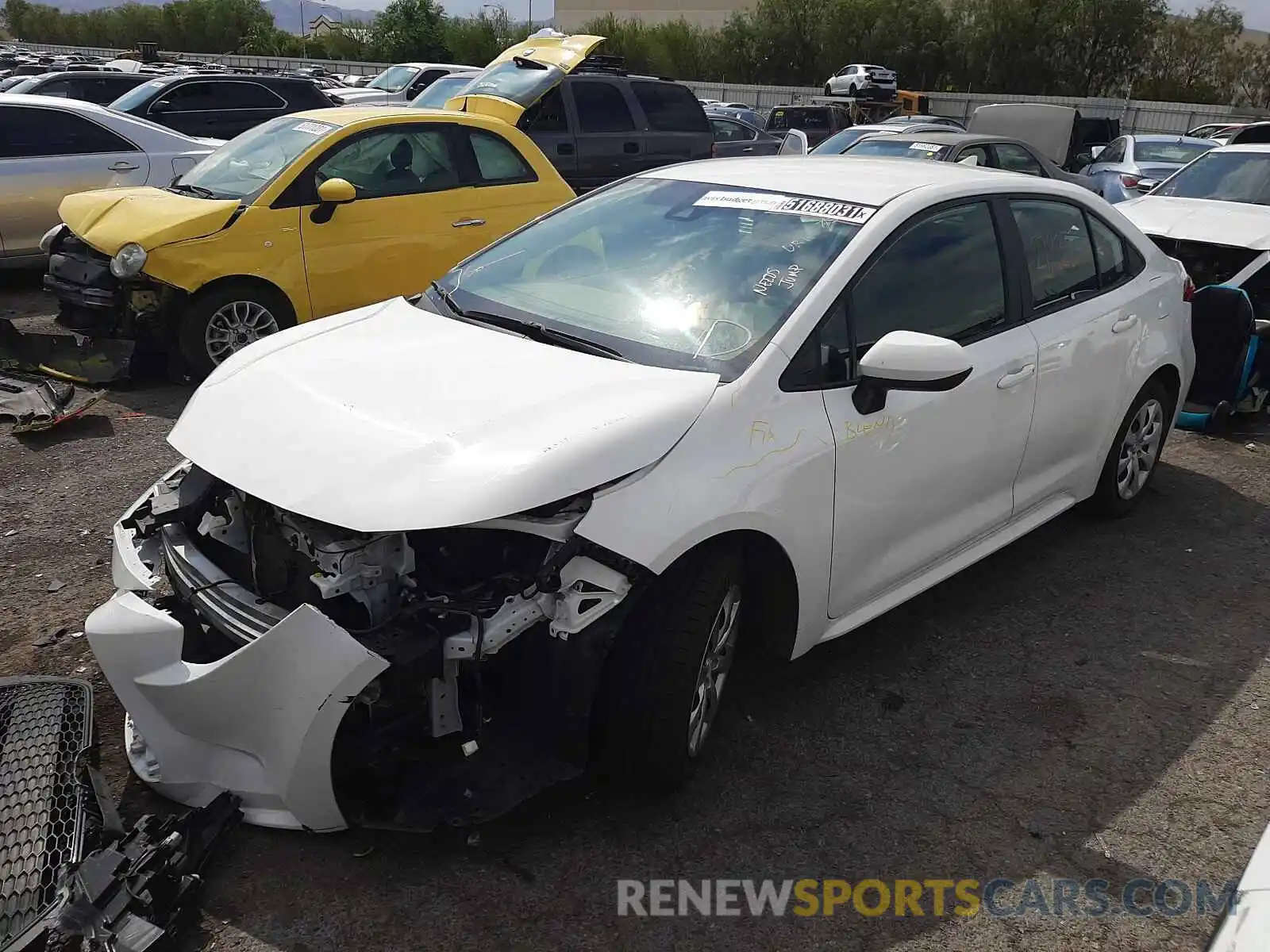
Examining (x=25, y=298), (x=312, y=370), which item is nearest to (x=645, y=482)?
(x=312, y=370)

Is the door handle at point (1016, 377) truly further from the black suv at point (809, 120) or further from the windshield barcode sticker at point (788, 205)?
the black suv at point (809, 120)

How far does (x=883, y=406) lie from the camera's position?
330 cm

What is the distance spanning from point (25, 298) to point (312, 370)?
7284 mm

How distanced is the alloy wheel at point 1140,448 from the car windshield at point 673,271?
7.32 feet

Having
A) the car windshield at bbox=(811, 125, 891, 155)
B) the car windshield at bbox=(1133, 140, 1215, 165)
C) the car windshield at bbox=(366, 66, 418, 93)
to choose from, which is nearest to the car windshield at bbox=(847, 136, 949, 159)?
the car windshield at bbox=(811, 125, 891, 155)

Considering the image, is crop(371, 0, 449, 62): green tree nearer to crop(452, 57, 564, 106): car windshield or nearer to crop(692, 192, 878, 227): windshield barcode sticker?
crop(452, 57, 564, 106): car windshield

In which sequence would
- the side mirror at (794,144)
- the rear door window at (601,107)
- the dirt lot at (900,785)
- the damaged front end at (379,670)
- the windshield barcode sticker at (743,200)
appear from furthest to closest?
the side mirror at (794,144)
the rear door window at (601,107)
the windshield barcode sticker at (743,200)
the dirt lot at (900,785)
the damaged front end at (379,670)

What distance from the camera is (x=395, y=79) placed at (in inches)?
853

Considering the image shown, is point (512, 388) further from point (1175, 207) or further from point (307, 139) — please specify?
point (1175, 207)

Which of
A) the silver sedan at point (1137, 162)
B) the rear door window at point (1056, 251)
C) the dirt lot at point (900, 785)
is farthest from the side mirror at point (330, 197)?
the silver sedan at point (1137, 162)

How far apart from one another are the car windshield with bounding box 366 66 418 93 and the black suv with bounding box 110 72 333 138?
941 centimetres

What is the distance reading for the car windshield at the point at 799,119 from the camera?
21453 mm

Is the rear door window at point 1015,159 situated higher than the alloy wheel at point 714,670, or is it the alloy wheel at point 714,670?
the rear door window at point 1015,159

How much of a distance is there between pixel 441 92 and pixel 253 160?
541cm
